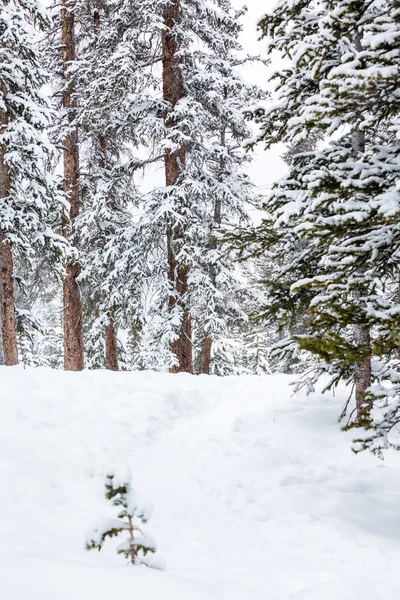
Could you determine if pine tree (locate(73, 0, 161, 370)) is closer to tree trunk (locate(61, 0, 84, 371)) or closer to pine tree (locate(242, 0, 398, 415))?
tree trunk (locate(61, 0, 84, 371))

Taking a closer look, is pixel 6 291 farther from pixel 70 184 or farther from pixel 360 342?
pixel 360 342

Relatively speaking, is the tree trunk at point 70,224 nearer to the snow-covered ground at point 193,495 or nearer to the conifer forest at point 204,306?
the conifer forest at point 204,306

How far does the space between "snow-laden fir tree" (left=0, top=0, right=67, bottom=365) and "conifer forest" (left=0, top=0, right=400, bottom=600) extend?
0.19 feet

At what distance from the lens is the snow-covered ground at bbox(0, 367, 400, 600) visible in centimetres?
259

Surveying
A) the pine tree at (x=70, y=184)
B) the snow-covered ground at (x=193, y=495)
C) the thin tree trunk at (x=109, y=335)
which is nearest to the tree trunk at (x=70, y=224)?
the pine tree at (x=70, y=184)

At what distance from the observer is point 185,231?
36.3 feet

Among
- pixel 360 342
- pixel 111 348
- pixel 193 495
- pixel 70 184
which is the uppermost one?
pixel 70 184

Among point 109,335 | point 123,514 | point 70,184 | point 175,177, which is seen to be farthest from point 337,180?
point 109,335

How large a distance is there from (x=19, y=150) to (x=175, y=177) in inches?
158

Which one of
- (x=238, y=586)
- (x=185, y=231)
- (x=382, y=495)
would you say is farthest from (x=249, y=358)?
(x=238, y=586)

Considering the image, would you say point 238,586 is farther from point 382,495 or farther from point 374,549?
point 382,495

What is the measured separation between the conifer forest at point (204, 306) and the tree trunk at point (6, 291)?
5 cm

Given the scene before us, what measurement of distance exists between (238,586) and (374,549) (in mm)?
1967

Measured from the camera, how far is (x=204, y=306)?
41.6ft
